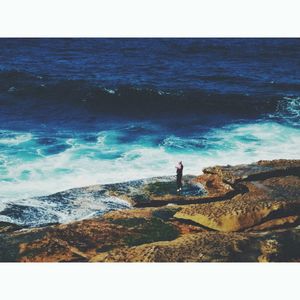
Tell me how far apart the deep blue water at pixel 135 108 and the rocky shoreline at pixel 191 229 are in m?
2.92

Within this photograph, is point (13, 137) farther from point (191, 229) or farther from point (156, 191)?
point (191, 229)

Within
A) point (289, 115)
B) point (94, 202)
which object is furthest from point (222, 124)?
point (94, 202)

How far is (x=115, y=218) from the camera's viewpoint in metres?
11.9

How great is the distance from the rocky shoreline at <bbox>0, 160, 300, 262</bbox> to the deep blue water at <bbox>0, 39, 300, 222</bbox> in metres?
2.92

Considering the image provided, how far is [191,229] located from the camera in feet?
37.0

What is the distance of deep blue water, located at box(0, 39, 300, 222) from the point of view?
17.7m

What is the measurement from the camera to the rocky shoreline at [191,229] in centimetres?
970

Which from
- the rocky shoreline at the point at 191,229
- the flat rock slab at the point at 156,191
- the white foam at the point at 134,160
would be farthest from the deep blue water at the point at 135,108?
the rocky shoreline at the point at 191,229

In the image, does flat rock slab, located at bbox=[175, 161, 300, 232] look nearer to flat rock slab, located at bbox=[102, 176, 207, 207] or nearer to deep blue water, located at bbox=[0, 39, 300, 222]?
flat rock slab, located at bbox=[102, 176, 207, 207]

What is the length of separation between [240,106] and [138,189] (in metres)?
13.6

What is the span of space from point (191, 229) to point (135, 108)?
16.4 metres

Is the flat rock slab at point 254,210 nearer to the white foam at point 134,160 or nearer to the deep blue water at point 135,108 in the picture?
the white foam at point 134,160

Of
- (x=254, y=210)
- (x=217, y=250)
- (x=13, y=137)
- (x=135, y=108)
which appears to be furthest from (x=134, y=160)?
(x=135, y=108)

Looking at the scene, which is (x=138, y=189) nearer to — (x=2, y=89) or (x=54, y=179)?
(x=54, y=179)
